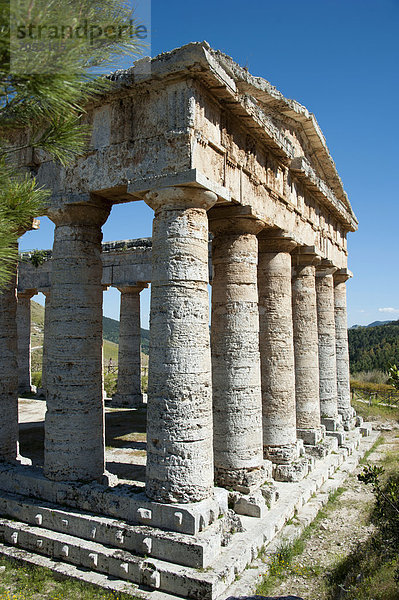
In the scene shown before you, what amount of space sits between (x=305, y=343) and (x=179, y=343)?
7.26 metres

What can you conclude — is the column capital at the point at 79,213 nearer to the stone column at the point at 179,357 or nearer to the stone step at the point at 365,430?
the stone column at the point at 179,357

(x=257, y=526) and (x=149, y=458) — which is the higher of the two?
(x=149, y=458)

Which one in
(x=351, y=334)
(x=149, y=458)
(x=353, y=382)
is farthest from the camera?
(x=351, y=334)

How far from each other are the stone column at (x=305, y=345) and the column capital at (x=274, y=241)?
196 centimetres

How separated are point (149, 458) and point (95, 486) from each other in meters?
1.44

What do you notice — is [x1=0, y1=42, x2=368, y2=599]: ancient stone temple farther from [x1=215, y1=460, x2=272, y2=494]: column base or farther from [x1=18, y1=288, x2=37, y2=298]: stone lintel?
[x1=18, y1=288, x2=37, y2=298]: stone lintel

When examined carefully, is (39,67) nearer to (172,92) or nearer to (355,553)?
(172,92)

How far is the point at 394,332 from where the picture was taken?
60.0 meters

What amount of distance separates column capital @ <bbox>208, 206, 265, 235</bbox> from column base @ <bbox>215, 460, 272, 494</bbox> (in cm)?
482

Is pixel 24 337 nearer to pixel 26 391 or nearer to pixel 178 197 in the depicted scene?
pixel 26 391

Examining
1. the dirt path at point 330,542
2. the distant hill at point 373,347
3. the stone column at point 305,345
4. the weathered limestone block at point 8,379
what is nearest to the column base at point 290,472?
the dirt path at point 330,542

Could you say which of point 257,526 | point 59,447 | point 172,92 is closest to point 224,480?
point 257,526

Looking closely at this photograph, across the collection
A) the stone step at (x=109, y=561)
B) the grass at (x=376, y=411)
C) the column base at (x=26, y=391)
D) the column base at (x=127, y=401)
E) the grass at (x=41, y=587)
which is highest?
the column base at (x=26, y=391)

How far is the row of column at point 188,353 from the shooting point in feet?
25.3
